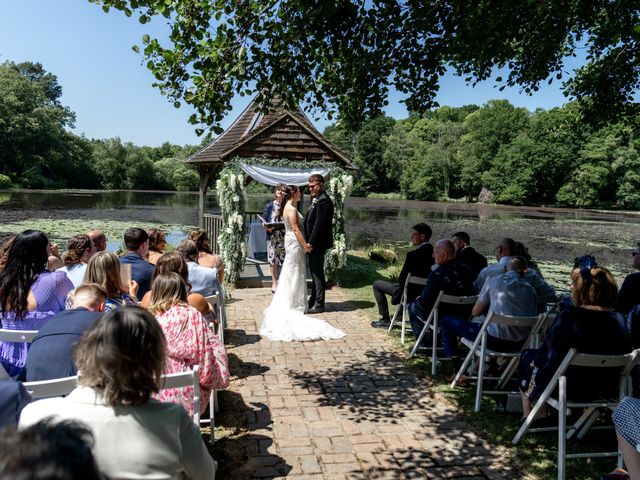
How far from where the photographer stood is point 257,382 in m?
5.42

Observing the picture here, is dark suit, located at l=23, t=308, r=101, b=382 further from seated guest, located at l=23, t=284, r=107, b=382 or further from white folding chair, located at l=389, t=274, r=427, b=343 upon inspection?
white folding chair, located at l=389, t=274, r=427, b=343

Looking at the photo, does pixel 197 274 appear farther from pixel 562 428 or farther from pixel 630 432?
pixel 630 432

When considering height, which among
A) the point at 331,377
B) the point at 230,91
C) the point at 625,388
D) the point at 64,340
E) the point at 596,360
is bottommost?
the point at 331,377

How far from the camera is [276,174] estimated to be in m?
11.2

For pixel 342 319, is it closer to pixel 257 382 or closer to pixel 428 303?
pixel 428 303

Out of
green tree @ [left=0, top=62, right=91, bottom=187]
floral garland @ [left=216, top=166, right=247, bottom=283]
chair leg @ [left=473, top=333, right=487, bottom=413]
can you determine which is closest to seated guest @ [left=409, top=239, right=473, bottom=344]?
chair leg @ [left=473, top=333, right=487, bottom=413]

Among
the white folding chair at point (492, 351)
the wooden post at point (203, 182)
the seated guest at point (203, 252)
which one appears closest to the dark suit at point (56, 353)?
the seated guest at point (203, 252)

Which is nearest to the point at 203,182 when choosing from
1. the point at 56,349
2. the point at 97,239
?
the point at 97,239

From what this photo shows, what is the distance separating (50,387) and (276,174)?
883cm

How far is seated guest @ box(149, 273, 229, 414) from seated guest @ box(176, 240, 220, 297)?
1962 millimetres

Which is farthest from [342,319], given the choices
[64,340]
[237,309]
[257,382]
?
[64,340]

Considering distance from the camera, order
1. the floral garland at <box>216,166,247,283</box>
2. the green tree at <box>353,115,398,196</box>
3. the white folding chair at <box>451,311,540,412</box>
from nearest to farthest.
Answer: the white folding chair at <box>451,311,540,412</box> < the floral garland at <box>216,166,247,283</box> < the green tree at <box>353,115,398,196</box>

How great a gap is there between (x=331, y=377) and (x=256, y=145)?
7.17 meters

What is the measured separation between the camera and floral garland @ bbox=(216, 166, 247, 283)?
1090cm
